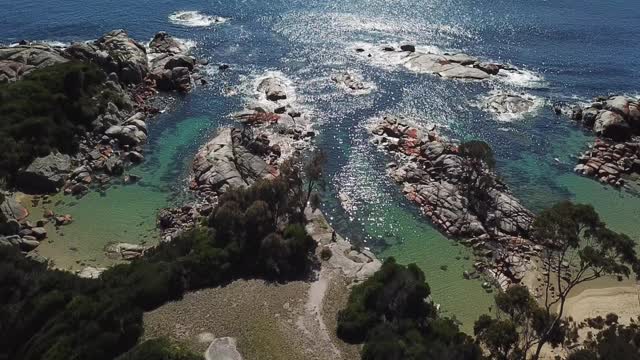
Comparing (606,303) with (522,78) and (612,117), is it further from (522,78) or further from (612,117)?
(522,78)

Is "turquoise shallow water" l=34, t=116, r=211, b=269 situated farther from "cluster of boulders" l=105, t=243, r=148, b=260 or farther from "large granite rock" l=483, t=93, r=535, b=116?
"large granite rock" l=483, t=93, r=535, b=116

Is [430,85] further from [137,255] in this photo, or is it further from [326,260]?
[137,255]

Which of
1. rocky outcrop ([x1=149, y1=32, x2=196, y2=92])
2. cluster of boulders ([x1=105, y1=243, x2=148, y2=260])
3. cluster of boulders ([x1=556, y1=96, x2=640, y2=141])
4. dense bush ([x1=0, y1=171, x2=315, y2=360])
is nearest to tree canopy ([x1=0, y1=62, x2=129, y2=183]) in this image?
rocky outcrop ([x1=149, y1=32, x2=196, y2=92])

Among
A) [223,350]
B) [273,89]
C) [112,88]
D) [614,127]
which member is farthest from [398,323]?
[112,88]

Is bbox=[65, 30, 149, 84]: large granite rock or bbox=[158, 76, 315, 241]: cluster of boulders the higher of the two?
bbox=[65, 30, 149, 84]: large granite rock

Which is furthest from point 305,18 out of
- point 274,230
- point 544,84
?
point 274,230

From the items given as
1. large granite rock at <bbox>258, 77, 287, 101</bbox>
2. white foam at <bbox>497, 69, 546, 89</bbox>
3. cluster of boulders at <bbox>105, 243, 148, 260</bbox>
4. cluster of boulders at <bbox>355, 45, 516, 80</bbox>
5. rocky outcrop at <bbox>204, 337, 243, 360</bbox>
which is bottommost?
cluster of boulders at <bbox>105, 243, 148, 260</bbox>

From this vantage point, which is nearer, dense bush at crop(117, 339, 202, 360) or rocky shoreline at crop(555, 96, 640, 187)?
dense bush at crop(117, 339, 202, 360)

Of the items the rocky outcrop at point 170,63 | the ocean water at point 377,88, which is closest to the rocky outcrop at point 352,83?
the ocean water at point 377,88
